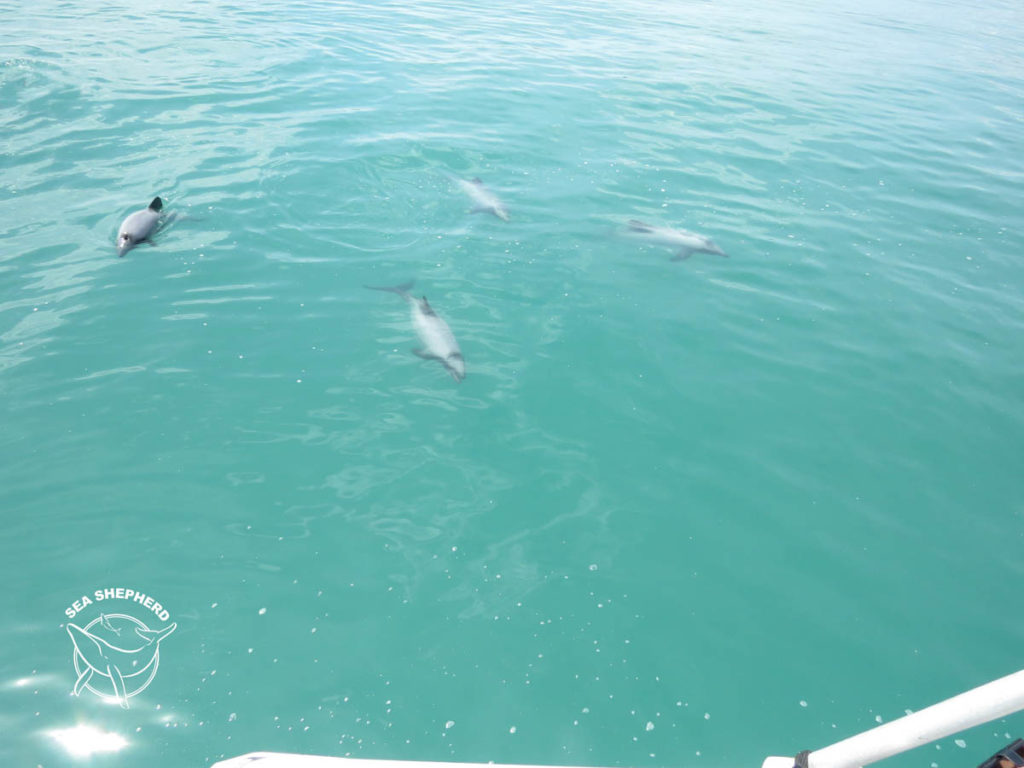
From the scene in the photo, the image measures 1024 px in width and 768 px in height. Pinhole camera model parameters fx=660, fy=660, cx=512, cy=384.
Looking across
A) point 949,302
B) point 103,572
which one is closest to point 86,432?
point 103,572

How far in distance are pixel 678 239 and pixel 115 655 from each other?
9.47m

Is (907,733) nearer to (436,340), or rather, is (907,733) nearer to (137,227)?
(436,340)

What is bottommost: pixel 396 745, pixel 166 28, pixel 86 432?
pixel 396 745

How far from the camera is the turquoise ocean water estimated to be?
5.16 meters

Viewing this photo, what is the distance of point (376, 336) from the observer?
339 inches

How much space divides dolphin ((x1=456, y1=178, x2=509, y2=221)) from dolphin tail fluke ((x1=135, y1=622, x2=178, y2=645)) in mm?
8146

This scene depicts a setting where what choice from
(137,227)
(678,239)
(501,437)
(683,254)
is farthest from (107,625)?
(678,239)

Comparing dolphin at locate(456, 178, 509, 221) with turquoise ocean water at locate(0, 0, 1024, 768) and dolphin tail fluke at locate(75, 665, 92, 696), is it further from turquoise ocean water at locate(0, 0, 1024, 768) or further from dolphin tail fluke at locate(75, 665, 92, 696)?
dolphin tail fluke at locate(75, 665, 92, 696)

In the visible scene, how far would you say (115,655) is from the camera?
5180 mm

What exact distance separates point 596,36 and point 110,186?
63.8 ft

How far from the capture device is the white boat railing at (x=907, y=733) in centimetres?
235

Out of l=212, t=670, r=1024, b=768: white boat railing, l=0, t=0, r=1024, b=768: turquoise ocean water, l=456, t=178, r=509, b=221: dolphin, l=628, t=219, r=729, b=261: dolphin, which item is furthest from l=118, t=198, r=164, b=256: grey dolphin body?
l=212, t=670, r=1024, b=768: white boat railing

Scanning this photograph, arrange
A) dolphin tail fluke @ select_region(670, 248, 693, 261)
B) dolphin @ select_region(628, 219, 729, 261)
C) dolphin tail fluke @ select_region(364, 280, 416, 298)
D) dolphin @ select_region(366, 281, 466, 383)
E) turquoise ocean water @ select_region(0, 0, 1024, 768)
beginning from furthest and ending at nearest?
dolphin @ select_region(628, 219, 729, 261) < dolphin tail fluke @ select_region(670, 248, 693, 261) < dolphin tail fluke @ select_region(364, 280, 416, 298) < dolphin @ select_region(366, 281, 466, 383) < turquoise ocean water @ select_region(0, 0, 1024, 768)

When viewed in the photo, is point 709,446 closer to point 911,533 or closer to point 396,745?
point 911,533
